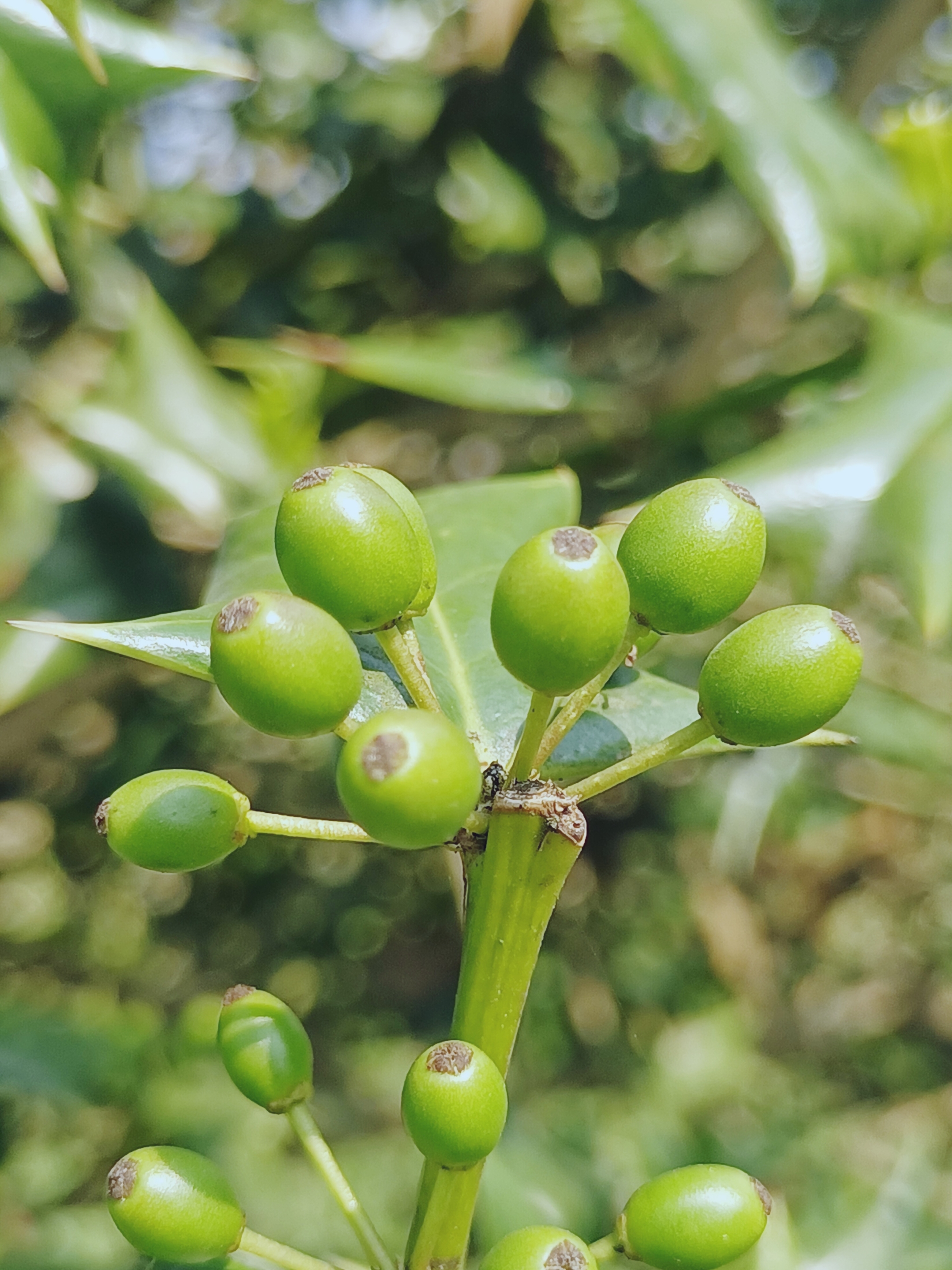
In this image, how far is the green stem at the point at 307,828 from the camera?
58cm

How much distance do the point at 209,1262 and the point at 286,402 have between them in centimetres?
130

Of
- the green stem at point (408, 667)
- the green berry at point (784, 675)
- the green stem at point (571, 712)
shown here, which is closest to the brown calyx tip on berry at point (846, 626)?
the green berry at point (784, 675)

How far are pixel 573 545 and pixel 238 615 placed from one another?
169mm

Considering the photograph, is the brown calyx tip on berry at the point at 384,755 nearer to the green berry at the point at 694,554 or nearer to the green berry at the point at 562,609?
the green berry at the point at 562,609

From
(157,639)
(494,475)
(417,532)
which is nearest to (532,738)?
(417,532)

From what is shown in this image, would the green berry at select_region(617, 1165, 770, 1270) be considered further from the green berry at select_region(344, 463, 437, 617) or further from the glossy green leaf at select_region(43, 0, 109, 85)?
the glossy green leaf at select_region(43, 0, 109, 85)

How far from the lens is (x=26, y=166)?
3.41 ft

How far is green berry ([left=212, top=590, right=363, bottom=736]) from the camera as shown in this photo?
527mm

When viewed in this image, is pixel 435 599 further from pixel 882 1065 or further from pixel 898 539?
pixel 882 1065

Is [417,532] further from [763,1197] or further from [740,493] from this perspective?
[763,1197]

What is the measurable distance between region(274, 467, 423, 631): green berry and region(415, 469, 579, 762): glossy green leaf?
185 millimetres

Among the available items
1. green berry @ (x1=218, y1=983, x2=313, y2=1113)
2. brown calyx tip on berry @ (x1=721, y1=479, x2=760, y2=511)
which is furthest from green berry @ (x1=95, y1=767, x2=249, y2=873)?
brown calyx tip on berry @ (x1=721, y1=479, x2=760, y2=511)

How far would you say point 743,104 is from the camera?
137 cm

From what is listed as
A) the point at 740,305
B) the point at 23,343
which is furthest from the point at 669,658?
the point at 23,343
